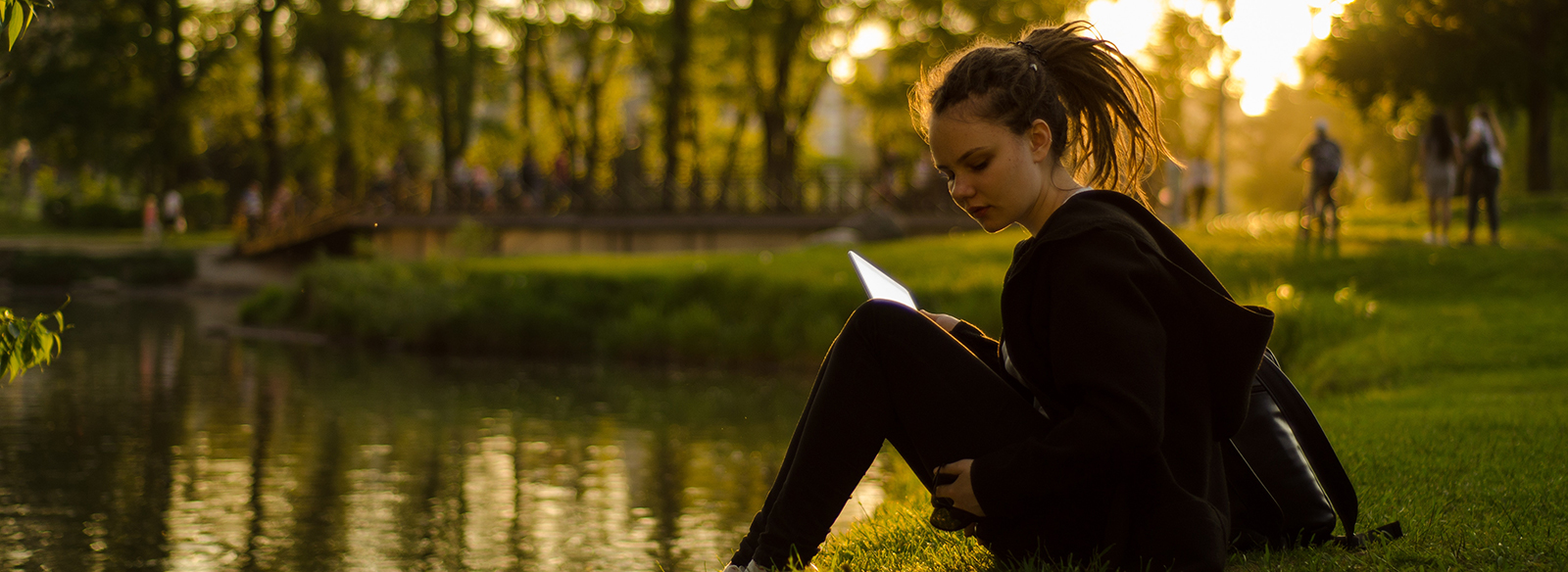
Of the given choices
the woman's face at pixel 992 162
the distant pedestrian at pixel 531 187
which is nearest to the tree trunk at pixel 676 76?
the distant pedestrian at pixel 531 187

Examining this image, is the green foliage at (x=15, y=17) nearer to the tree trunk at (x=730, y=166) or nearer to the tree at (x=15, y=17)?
the tree at (x=15, y=17)

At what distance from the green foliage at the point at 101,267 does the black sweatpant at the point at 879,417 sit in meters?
33.8

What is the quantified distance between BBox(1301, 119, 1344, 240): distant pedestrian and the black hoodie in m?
15.0

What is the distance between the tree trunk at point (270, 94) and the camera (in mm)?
41375

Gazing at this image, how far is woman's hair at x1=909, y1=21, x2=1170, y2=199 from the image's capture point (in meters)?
3.03

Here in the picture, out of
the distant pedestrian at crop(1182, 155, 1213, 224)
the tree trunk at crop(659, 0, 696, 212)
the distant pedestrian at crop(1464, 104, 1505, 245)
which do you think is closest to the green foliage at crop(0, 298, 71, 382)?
the distant pedestrian at crop(1464, 104, 1505, 245)

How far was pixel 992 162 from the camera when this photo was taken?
306 cm

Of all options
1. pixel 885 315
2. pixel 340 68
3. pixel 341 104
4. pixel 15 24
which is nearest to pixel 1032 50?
pixel 885 315

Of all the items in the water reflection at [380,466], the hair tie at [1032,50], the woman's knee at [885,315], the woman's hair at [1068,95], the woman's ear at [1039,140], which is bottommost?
the water reflection at [380,466]

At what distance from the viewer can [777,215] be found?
1238 inches

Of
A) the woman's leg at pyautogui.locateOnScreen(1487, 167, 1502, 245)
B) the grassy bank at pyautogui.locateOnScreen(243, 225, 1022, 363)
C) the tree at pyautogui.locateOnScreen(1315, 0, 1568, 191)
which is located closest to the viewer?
the woman's leg at pyautogui.locateOnScreen(1487, 167, 1502, 245)

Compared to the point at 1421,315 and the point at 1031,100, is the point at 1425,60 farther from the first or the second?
the point at 1031,100

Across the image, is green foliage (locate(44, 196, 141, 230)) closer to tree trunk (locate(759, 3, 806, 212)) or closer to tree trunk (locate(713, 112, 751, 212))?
tree trunk (locate(713, 112, 751, 212))

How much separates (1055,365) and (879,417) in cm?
54
